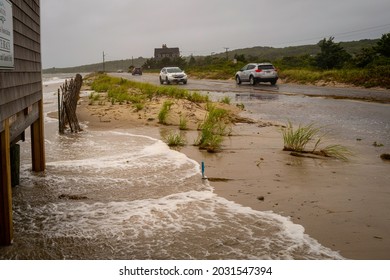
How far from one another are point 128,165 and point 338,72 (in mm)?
24076

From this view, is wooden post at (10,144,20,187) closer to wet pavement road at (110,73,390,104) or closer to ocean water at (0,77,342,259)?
ocean water at (0,77,342,259)

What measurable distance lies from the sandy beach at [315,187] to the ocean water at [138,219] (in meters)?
0.25

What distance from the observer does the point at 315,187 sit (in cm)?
600

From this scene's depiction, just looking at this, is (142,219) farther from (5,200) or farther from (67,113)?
(67,113)

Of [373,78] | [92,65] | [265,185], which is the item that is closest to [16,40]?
[265,185]

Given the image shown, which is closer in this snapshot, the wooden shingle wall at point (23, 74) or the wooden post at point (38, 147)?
the wooden shingle wall at point (23, 74)

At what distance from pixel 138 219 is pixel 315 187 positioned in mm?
2738

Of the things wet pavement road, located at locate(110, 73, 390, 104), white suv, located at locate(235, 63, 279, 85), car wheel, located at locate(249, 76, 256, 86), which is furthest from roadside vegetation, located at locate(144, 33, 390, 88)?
car wheel, located at locate(249, 76, 256, 86)

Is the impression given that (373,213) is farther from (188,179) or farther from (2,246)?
(2,246)

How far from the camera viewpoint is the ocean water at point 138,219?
4066mm

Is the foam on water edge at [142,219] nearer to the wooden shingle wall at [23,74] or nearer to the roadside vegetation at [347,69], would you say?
the wooden shingle wall at [23,74]

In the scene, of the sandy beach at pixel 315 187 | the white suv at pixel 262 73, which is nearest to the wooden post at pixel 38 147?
the sandy beach at pixel 315 187

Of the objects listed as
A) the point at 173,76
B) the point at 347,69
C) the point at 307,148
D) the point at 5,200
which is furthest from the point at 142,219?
the point at 347,69

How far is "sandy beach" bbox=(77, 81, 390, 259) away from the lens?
434 centimetres
